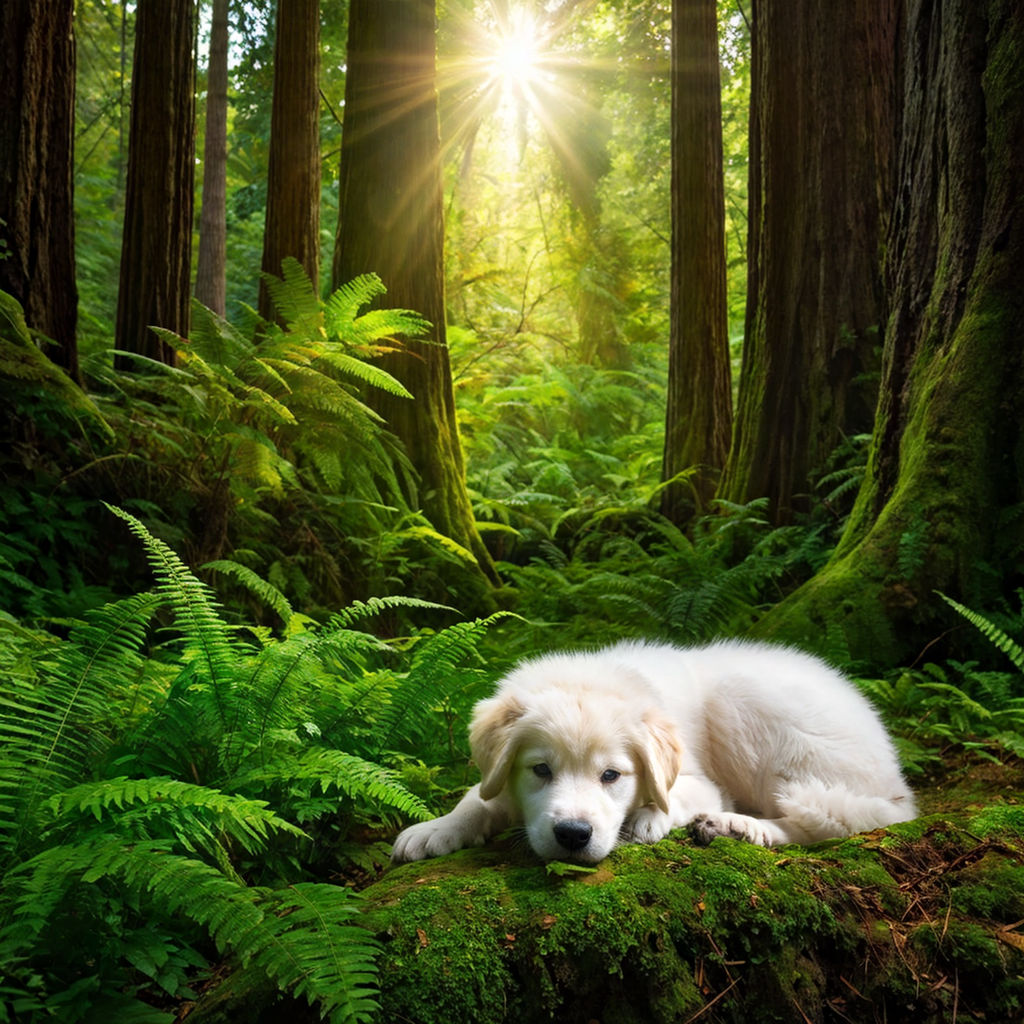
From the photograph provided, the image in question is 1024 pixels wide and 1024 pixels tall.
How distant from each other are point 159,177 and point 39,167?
282 centimetres

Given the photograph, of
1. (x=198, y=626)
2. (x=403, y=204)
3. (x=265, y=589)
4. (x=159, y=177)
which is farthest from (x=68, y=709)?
(x=159, y=177)

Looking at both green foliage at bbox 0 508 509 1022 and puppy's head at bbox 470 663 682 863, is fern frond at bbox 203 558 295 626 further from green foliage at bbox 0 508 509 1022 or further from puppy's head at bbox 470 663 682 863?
puppy's head at bbox 470 663 682 863

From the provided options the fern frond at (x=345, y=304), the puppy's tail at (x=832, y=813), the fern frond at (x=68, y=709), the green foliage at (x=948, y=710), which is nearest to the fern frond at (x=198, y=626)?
the fern frond at (x=68, y=709)

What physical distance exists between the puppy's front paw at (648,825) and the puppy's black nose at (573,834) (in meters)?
0.36

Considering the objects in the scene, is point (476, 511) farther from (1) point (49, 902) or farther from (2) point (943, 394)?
(1) point (49, 902)

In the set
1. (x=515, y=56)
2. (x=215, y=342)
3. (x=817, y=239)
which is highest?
(x=515, y=56)

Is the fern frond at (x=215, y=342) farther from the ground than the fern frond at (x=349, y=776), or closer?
farther from the ground

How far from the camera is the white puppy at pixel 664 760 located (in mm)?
2752

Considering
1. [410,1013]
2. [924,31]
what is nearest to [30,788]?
[410,1013]

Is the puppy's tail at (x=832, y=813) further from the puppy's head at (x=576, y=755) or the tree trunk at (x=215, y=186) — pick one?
the tree trunk at (x=215, y=186)

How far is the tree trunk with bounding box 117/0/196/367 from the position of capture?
8305mm

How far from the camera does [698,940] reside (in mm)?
2242

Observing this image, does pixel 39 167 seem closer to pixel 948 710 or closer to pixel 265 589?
pixel 265 589

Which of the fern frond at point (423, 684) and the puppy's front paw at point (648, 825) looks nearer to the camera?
the puppy's front paw at point (648, 825)
